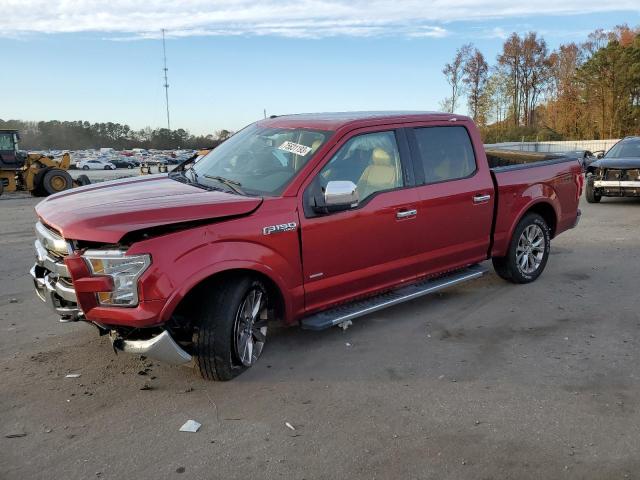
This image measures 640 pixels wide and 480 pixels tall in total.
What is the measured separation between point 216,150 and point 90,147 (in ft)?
433

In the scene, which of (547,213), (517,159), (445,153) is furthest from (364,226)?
(517,159)

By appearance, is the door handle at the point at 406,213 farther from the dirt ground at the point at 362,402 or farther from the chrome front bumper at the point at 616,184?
the chrome front bumper at the point at 616,184

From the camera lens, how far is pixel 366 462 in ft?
10.4

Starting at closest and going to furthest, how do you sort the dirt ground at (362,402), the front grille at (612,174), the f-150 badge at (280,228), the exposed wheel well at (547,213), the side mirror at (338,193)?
the dirt ground at (362,402), the f-150 badge at (280,228), the side mirror at (338,193), the exposed wheel well at (547,213), the front grille at (612,174)

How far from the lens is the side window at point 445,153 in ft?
17.5

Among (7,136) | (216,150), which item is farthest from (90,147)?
(216,150)

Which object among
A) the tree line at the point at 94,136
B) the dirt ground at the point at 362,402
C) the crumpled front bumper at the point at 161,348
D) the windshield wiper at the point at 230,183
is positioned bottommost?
the dirt ground at the point at 362,402

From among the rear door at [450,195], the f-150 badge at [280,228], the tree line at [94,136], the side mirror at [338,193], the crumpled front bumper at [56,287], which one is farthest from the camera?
the tree line at [94,136]

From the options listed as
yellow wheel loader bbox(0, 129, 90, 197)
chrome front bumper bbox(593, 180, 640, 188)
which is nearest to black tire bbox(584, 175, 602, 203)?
chrome front bumper bbox(593, 180, 640, 188)

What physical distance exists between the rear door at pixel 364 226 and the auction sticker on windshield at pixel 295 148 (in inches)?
8.0

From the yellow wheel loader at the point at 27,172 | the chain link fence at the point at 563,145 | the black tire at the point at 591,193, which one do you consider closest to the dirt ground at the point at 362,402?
the black tire at the point at 591,193

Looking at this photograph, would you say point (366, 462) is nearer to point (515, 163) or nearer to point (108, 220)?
point (108, 220)

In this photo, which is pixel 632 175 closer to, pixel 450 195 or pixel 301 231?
pixel 450 195

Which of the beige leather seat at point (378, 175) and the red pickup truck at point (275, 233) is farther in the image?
the beige leather seat at point (378, 175)
